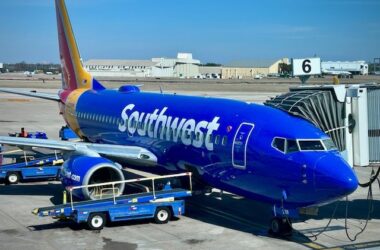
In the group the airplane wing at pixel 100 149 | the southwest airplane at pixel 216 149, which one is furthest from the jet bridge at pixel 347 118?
the airplane wing at pixel 100 149

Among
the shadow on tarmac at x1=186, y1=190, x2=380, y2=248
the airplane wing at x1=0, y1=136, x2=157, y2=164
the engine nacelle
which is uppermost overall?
the airplane wing at x1=0, y1=136, x2=157, y2=164

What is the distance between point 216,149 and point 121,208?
3016 mm

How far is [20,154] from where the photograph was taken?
28484 millimetres

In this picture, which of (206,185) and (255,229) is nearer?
(255,229)

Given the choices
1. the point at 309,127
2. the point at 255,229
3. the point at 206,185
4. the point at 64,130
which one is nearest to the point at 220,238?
the point at 255,229

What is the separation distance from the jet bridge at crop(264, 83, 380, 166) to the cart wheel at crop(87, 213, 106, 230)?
5.87 meters

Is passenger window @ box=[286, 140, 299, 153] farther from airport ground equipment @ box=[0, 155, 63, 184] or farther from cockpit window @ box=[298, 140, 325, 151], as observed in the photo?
airport ground equipment @ box=[0, 155, 63, 184]

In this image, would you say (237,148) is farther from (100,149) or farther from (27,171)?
(27,171)

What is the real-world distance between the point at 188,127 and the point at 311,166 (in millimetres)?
4859

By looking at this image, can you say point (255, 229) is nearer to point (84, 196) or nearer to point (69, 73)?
point (84, 196)

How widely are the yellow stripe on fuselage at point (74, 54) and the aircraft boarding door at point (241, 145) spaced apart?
13.7m

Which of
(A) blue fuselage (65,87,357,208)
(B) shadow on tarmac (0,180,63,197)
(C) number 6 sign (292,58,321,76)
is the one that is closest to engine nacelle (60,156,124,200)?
(A) blue fuselage (65,87,357,208)

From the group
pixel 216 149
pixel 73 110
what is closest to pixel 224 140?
pixel 216 149

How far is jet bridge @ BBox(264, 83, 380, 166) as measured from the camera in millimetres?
15570
